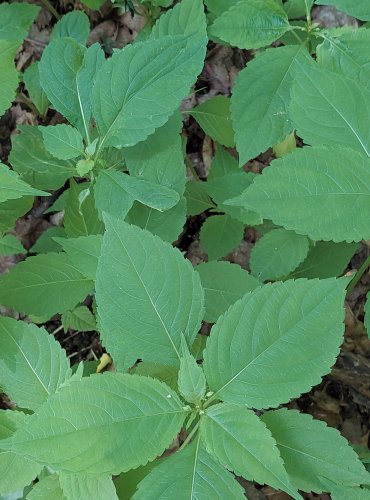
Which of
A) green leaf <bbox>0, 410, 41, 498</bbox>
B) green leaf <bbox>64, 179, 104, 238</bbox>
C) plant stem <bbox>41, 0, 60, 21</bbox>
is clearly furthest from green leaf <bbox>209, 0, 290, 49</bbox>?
green leaf <bbox>0, 410, 41, 498</bbox>

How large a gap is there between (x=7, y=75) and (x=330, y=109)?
Answer: 45.4 inches

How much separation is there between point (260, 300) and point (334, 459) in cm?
51

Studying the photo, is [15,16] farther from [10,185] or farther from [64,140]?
[10,185]

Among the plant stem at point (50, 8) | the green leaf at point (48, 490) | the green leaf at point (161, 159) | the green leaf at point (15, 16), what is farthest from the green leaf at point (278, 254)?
the plant stem at point (50, 8)

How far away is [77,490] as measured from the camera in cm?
159

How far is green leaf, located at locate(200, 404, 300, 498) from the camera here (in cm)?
131

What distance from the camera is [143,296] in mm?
1609

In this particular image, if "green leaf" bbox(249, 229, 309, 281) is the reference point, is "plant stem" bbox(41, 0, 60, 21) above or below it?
above

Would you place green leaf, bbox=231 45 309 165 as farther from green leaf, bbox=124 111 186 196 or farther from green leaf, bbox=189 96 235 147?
green leaf, bbox=189 96 235 147

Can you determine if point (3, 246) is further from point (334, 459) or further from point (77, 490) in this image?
point (334, 459)

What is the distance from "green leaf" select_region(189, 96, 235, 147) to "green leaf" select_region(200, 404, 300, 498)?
5.15 ft

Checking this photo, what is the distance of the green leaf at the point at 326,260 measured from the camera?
233 cm

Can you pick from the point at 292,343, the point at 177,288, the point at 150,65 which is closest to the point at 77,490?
the point at 177,288

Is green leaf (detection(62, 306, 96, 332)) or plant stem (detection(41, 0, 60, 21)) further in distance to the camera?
plant stem (detection(41, 0, 60, 21))
